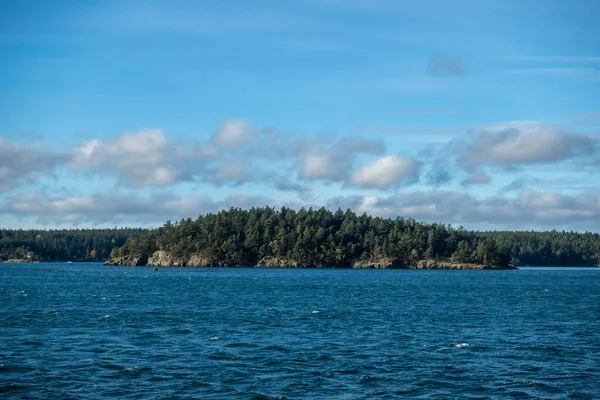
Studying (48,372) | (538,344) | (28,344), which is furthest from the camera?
(538,344)

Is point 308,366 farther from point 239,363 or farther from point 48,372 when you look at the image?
point 48,372

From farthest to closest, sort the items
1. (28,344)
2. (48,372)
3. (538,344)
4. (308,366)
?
(538,344) → (28,344) → (308,366) → (48,372)

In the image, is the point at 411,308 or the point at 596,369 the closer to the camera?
the point at 596,369

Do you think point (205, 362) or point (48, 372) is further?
point (205, 362)

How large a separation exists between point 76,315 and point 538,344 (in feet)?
113

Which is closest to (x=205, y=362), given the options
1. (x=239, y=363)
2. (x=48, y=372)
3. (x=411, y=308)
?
(x=239, y=363)

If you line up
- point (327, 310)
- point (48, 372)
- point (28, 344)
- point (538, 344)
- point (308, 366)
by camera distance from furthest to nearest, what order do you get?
1. point (327, 310)
2. point (538, 344)
3. point (28, 344)
4. point (308, 366)
5. point (48, 372)

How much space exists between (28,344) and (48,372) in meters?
8.56

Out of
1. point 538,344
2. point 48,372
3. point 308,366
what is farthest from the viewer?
point 538,344

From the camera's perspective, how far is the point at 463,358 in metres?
34.6

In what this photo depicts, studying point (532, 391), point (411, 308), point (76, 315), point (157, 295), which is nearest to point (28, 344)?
point (76, 315)

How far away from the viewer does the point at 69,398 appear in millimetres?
25469

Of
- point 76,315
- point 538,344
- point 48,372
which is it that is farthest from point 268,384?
point 76,315

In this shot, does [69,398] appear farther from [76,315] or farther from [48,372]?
[76,315]
